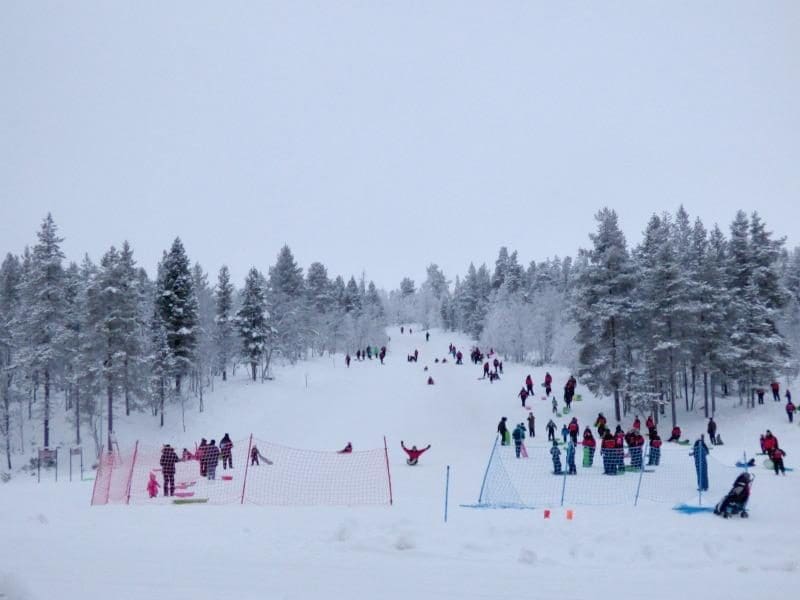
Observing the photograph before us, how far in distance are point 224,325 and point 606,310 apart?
34.2 metres

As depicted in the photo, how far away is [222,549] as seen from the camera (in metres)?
9.28

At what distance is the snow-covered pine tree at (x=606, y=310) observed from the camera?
3378cm

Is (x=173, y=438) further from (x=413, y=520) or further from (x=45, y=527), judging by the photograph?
(x=413, y=520)

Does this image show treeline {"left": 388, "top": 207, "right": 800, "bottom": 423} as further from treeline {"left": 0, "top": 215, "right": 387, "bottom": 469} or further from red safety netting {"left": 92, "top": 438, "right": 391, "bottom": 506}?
treeline {"left": 0, "top": 215, "right": 387, "bottom": 469}

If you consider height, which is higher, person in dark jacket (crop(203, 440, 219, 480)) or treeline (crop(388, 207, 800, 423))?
treeline (crop(388, 207, 800, 423))

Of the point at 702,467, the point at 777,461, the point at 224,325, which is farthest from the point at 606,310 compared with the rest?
the point at 224,325

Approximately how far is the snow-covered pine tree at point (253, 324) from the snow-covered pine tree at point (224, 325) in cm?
88

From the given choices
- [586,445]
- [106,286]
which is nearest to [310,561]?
[586,445]

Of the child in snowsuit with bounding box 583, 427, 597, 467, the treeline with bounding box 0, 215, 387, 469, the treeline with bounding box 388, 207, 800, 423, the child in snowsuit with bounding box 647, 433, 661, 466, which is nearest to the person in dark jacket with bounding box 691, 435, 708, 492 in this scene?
the child in snowsuit with bounding box 647, 433, 661, 466

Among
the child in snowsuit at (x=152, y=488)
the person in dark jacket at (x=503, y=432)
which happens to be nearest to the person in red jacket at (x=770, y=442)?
the person in dark jacket at (x=503, y=432)

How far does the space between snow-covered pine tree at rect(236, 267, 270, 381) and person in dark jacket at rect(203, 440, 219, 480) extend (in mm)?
30287

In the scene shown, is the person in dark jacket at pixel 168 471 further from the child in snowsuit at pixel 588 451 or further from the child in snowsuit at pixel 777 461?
the child in snowsuit at pixel 777 461

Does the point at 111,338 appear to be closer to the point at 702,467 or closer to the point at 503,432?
the point at 503,432

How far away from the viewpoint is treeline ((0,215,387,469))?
118 ft
